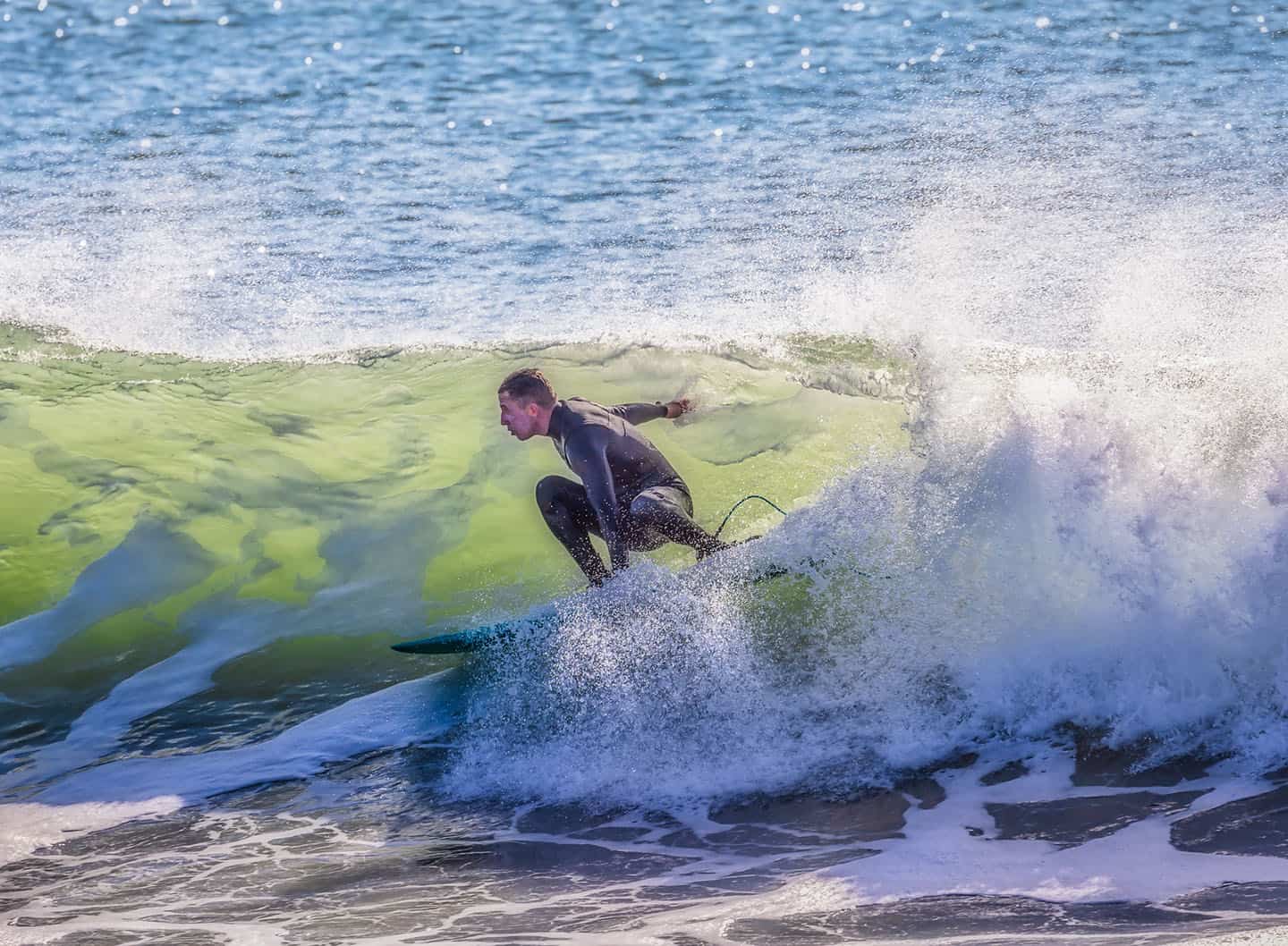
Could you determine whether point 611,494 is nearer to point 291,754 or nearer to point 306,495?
point 291,754

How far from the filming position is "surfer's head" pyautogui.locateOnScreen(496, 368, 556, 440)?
21.2 ft

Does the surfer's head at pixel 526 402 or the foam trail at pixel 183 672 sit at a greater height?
the surfer's head at pixel 526 402

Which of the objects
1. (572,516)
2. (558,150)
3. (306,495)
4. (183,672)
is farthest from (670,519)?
(558,150)

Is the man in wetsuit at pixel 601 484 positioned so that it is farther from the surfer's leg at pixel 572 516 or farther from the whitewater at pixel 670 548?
the whitewater at pixel 670 548

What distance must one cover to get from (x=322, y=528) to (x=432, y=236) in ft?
19.4

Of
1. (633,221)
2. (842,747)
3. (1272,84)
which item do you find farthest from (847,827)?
(1272,84)

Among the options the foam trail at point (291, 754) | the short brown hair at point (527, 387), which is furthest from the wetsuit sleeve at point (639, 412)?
the foam trail at point (291, 754)

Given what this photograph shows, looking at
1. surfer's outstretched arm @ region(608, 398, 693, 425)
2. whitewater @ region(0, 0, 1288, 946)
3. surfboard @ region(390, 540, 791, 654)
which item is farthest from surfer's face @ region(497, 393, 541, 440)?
surfboard @ region(390, 540, 791, 654)

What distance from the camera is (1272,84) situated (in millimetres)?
17359

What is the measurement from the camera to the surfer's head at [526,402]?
6.45 meters

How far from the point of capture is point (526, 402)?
6.48 meters

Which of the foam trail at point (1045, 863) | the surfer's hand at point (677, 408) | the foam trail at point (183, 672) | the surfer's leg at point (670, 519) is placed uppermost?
the surfer's hand at point (677, 408)

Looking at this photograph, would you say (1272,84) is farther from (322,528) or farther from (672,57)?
(322,528)

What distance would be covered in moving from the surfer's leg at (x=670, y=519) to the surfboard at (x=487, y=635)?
2.14ft
